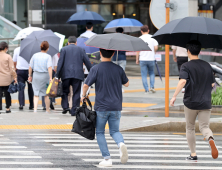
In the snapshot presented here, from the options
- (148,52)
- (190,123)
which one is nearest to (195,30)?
(190,123)

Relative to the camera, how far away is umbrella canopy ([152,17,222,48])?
6.62 meters

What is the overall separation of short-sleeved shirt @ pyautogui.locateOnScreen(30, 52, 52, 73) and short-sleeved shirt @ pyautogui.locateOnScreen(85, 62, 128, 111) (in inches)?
189

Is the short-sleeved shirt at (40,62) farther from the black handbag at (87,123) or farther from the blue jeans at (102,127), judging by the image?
the blue jeans at (102,127)

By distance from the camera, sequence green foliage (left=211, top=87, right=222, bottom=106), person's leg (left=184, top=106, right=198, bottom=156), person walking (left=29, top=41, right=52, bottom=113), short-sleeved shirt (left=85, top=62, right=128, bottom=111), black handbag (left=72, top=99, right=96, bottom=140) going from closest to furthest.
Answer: short-sleeved shirt (left=85, top=62, right=128, bottom=111)
black handbag (left=72, top=99, right=96, bottom=140)
person's leg (left=184, top=106, right=198, bottom=156)
person walking (left=29, top=41, right=52, bottom=113)
green foliage (left=211, top=87, right=222, bottom=106)

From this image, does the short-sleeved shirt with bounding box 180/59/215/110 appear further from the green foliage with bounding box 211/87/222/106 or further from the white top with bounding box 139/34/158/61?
the white top with bounding box 139/34/158/61

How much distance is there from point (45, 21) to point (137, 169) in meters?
22.1

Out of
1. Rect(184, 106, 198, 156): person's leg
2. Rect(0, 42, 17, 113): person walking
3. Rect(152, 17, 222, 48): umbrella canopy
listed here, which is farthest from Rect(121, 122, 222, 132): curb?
Rect(0, 42, 17, 113): person walking

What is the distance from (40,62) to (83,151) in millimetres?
4051

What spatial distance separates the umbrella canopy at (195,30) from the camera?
6.62m

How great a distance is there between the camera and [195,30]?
21.7 feet

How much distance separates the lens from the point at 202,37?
7500 millimetres

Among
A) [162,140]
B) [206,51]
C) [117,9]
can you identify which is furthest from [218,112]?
[117,9]

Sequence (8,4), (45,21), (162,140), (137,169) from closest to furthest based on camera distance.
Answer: (137,169), (162,140), (45,21), (8,4)

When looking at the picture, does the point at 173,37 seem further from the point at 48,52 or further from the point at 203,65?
the point at 48,52
